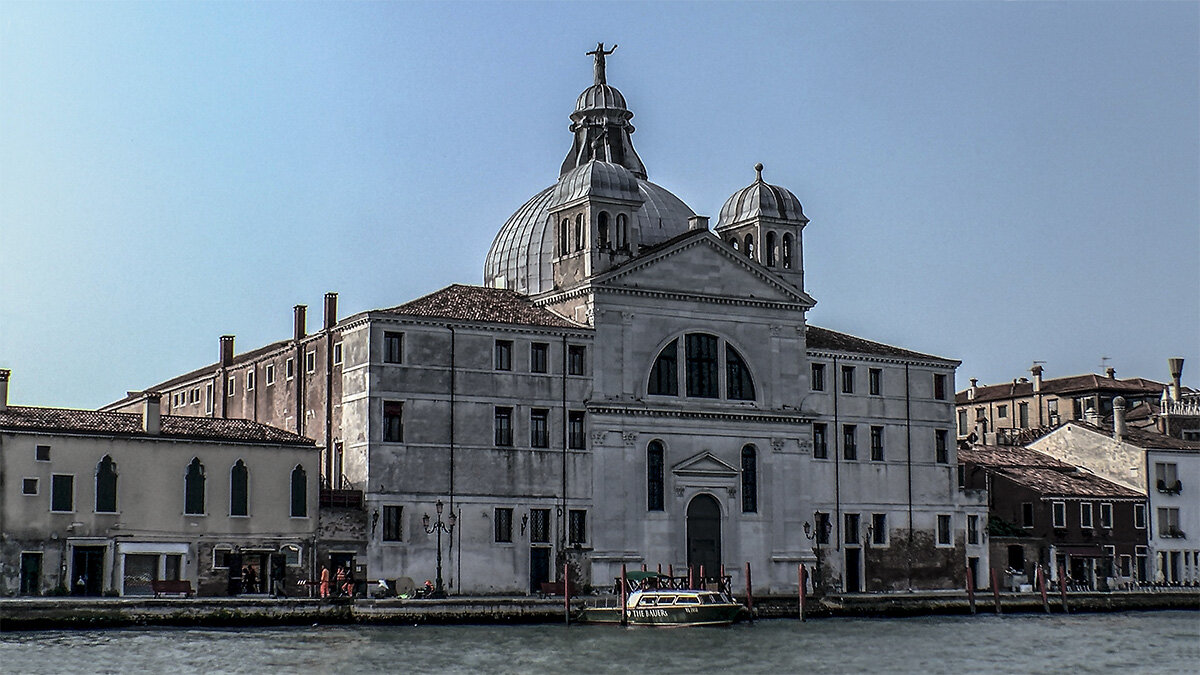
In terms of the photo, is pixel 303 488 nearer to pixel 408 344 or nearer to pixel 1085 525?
pixel 408 344

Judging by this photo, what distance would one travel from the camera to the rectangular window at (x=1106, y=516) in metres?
69.9

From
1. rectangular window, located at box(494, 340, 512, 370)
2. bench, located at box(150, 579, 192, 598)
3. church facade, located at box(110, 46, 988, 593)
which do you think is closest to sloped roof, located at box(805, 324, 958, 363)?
church facade, located at box(110, 46, 988, 593)

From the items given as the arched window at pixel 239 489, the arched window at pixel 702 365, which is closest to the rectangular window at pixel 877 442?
the arched window at pixel 702 365

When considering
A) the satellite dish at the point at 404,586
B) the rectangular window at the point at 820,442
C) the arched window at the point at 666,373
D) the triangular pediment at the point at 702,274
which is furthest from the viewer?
the rectangular window at the point at 820,442

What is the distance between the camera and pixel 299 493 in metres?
53.7

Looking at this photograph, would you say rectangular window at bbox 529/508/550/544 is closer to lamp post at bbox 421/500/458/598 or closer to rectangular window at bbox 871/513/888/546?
lamp post at bbox 421/500/458/598

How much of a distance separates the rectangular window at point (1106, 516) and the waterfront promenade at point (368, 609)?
35.7 feet

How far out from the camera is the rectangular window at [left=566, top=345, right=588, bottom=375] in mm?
57875

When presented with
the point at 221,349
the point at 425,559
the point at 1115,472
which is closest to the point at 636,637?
the point at 425,559

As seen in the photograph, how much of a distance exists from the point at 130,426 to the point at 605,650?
52.2 ft

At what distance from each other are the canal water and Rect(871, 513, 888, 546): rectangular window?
11130 mm

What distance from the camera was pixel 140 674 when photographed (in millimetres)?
37688

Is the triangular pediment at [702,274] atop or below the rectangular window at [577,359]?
atop

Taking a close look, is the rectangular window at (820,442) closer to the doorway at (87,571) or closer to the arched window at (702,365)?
the arched window at (702,365)
